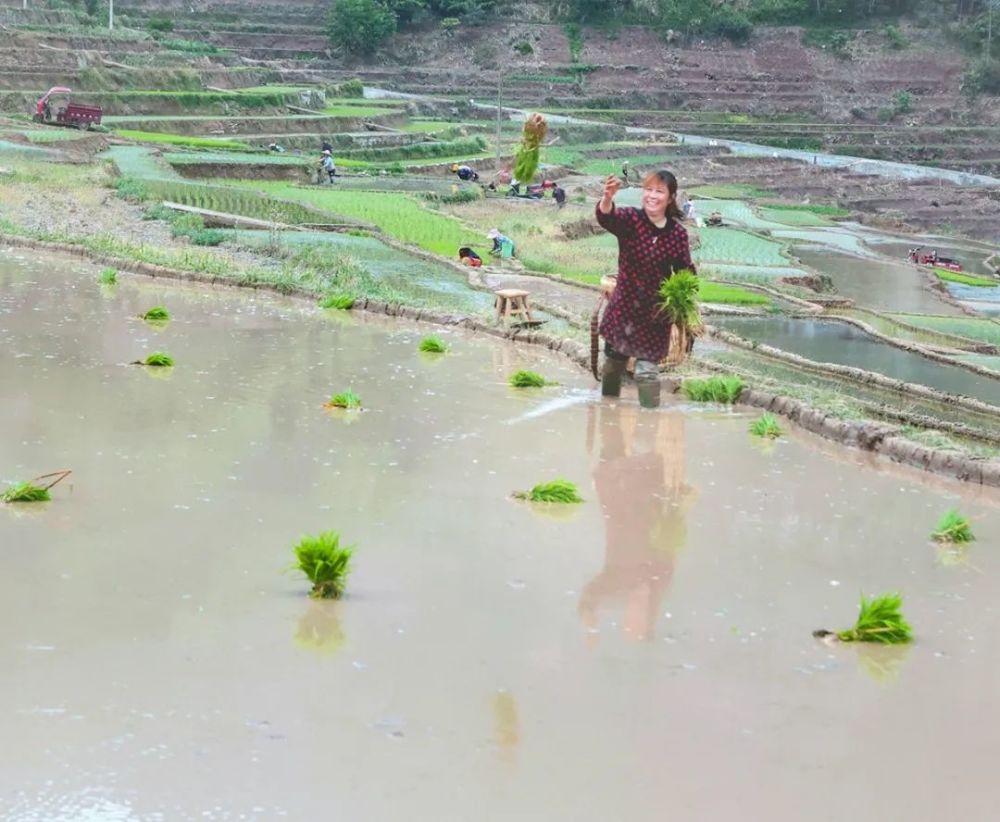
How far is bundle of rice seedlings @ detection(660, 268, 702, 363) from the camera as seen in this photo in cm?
839

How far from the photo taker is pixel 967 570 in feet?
20.4

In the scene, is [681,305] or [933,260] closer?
[681,305]

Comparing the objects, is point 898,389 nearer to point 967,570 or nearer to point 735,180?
point 967,570

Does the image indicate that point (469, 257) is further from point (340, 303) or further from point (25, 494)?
point (25, 494)

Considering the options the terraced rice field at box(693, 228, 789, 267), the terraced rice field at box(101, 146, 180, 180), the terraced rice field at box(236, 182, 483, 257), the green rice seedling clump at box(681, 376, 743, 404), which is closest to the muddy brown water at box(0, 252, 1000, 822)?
the green rice seedling clump at box(681, 376, 743, 404)

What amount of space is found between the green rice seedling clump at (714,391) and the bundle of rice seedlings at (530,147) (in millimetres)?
3477

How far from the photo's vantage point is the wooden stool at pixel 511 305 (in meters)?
11.6

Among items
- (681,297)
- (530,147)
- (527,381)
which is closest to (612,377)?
(527,381)

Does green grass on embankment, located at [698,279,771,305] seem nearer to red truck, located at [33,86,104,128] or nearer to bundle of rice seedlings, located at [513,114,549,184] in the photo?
bundle of rice seedlings, located at [513,114,549,184]

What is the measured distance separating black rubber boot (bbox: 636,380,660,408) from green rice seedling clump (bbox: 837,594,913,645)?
351cm

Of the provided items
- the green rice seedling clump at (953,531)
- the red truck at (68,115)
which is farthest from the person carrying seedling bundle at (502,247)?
the red truck at (68,115)

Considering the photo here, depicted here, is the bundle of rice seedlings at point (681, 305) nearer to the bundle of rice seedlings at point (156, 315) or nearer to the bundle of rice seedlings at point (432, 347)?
the bundle of rice seedlings at point (432, 347)

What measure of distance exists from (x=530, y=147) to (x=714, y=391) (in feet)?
12.8

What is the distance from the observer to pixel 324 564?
213 inches
